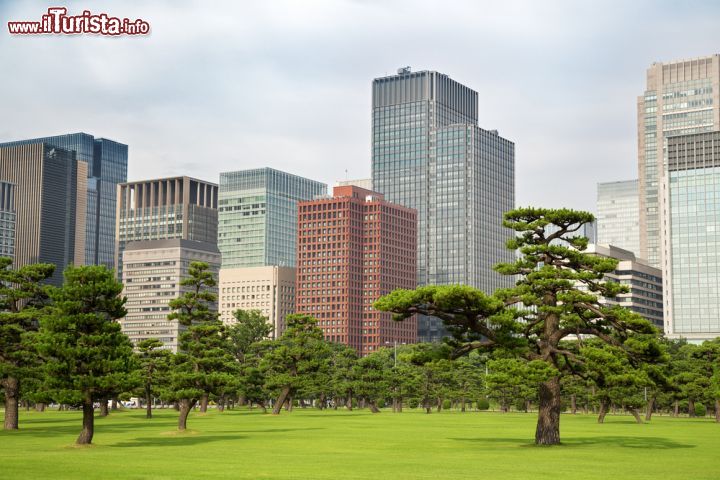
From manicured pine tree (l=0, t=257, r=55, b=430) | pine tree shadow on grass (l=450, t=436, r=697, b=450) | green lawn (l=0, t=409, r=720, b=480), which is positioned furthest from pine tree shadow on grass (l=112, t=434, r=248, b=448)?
pine tree shadow on grass (l=450, t=436, r=697, b=450)

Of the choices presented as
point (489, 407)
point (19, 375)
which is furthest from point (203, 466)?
point (489, 407)

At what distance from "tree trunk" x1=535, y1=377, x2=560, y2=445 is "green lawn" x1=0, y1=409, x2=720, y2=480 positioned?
1081 mm

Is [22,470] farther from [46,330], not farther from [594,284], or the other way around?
[594,284]

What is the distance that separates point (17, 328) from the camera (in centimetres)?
7012

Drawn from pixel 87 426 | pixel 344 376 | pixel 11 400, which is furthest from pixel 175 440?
pixel 344 376

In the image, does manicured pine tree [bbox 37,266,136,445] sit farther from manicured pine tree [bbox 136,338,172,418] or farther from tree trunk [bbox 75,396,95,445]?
manicured pine tree [bbox 136,338,172,418]

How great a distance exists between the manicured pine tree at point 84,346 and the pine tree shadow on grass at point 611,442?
24.2 meters

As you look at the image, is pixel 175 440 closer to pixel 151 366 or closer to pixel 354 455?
pixel 354 455

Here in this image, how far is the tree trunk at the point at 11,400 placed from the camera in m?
73.9

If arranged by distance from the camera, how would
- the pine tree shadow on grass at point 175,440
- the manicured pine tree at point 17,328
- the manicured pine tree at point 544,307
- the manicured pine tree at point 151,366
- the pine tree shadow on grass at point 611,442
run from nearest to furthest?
1. the manicured pine tree at point 544,307
2. the pine tree shadow on grass at point 175,440
3. the pine tree shadow on grass at point 611,442
4. the manicured pine tree at point 17,328
5. the manicured pine tree at point 151,366

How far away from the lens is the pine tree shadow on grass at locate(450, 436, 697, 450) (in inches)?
2265

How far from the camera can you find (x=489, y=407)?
180125 millimetres

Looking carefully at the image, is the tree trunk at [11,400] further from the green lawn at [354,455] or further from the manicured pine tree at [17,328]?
the green lawn at [354,455]

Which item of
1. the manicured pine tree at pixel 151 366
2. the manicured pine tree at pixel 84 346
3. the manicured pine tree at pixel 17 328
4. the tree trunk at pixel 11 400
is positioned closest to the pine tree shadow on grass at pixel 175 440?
the manicured pine tree at pixel 84 346
